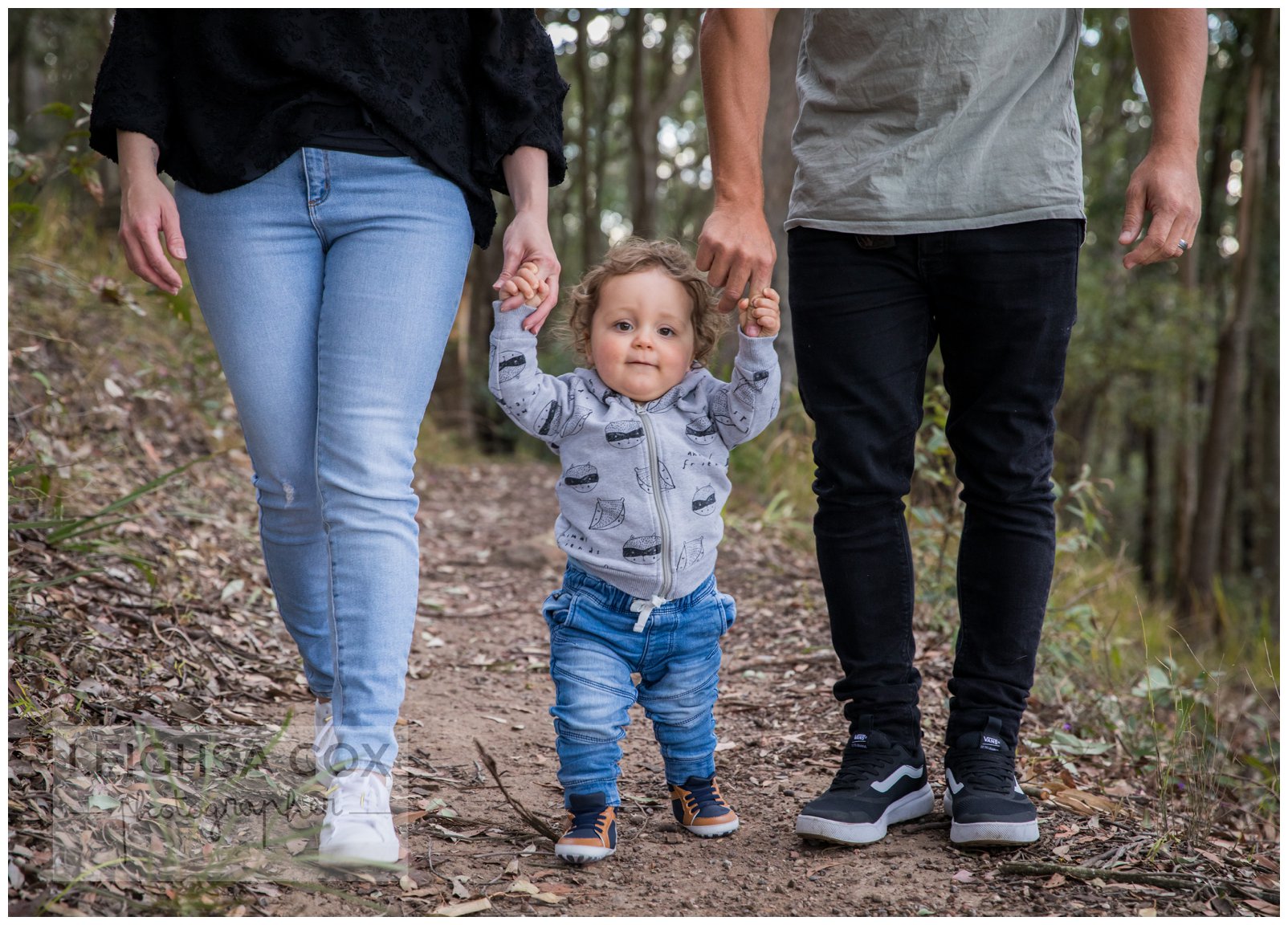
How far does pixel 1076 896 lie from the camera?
199 cm

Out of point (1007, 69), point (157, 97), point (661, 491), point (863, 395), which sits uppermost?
point (1007, 69)

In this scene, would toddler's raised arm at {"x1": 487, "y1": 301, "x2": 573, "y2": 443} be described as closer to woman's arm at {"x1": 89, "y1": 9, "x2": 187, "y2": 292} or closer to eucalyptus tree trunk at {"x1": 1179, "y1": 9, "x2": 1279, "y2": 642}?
woman's arm at {"x1": 89, "y1": 9, "x2": 187, "y2": 292}

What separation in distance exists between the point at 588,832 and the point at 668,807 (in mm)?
421

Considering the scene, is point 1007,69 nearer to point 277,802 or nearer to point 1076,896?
point 1076,896

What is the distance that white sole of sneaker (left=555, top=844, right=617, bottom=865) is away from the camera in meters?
2.08

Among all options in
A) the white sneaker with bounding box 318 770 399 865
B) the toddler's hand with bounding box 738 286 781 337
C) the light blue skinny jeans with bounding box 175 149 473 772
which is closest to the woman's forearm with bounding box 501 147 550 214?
the light blue skinny jeans with bounding box 175 149 473 772

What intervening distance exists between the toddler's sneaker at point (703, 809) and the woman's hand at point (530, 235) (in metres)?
1.00

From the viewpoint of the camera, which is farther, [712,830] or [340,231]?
[712,830]

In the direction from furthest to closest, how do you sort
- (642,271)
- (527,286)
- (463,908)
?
(642,271), (527,286), (463,908)

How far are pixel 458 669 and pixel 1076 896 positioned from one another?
2.22 m

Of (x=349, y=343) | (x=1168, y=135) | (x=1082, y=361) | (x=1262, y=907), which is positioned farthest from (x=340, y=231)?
(x=1082, y=361)

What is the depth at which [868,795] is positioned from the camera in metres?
2.21

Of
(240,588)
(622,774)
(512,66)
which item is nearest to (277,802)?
(622,774)

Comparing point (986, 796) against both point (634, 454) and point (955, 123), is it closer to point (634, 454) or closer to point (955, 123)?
point (634, 454)
